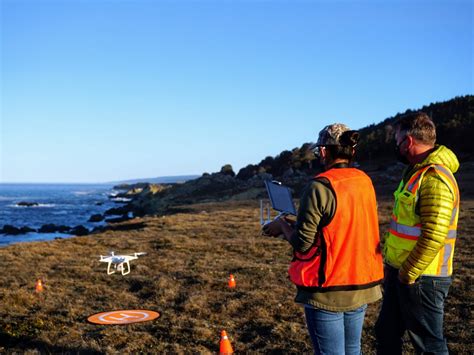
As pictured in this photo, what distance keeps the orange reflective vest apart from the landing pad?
563 centimetres

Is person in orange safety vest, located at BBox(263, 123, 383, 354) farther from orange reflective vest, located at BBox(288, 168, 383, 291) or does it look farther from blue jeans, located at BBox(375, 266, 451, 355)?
blue jeans, located at BBox(375, 266, 451, 355)

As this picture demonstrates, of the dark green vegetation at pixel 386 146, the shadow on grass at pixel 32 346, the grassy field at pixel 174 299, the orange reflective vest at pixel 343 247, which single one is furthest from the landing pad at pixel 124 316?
the dark green vegetation at pixel 386 146

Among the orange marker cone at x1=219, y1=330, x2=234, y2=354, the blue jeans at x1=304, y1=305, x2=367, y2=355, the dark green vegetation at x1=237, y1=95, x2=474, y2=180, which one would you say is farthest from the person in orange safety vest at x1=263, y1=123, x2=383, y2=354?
the dark green vegetation at x1=237, y1=95, x2=474, y2=180

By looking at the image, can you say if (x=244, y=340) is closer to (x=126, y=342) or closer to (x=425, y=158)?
(x=126, y=342)

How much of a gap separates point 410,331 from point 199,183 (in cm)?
7565

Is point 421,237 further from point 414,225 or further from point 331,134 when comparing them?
point 331,134

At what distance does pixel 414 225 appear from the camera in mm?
3844

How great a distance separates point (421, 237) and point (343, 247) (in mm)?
717

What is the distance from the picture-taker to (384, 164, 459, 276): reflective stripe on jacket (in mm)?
3779

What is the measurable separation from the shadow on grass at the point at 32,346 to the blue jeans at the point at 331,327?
14.5 ft

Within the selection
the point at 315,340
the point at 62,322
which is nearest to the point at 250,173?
the point at 62,322

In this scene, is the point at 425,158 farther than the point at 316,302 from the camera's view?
Yes

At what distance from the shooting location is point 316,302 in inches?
133

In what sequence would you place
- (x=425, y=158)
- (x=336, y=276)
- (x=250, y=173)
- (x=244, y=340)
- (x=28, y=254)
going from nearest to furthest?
(x=336, y=276)
(x=425, y=158)
(x=244, y=340)
(x=28, y=254)
(x=250, y=173)
